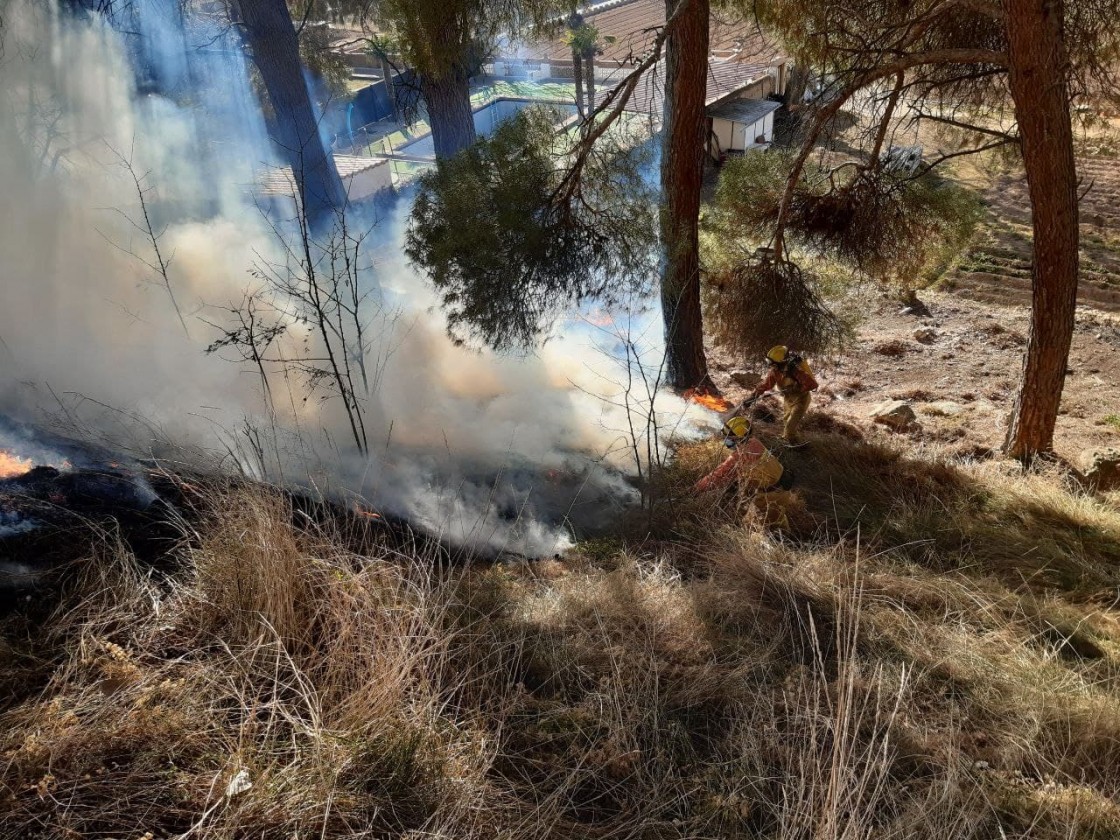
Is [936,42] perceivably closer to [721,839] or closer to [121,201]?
[721,839]

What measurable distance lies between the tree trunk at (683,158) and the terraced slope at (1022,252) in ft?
21.7

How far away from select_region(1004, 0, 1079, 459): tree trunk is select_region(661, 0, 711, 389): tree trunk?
2720mm

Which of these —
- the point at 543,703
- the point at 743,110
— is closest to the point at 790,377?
the point at 543,703

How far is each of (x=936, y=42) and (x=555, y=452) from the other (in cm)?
522

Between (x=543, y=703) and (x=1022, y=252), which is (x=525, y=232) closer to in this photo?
(x=543, y=703)

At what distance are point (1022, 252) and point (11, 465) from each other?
48.3ft

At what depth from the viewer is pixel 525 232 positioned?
6.77 meters

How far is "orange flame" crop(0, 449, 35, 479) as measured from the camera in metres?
5.22

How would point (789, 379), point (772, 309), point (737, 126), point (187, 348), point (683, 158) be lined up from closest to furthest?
point (789, 379), point (772, 309), point (683, 158), point (187, 348), point (737, 126)

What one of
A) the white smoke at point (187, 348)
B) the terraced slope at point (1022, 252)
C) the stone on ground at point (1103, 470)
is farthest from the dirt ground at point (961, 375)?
the white smoke at point (187, 348)

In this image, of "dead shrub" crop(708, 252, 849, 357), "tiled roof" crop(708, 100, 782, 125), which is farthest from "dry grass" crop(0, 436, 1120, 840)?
"tiled roof" crop(708, 100, 782, 125)

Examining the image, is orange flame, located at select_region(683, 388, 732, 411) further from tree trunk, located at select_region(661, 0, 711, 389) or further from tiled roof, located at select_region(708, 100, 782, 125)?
tiled roof, located at select_region(708, 100, 782, 125)

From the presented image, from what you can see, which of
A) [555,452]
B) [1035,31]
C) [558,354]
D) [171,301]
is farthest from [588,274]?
[171,301]

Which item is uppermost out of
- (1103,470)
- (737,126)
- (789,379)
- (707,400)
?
(737,126)
